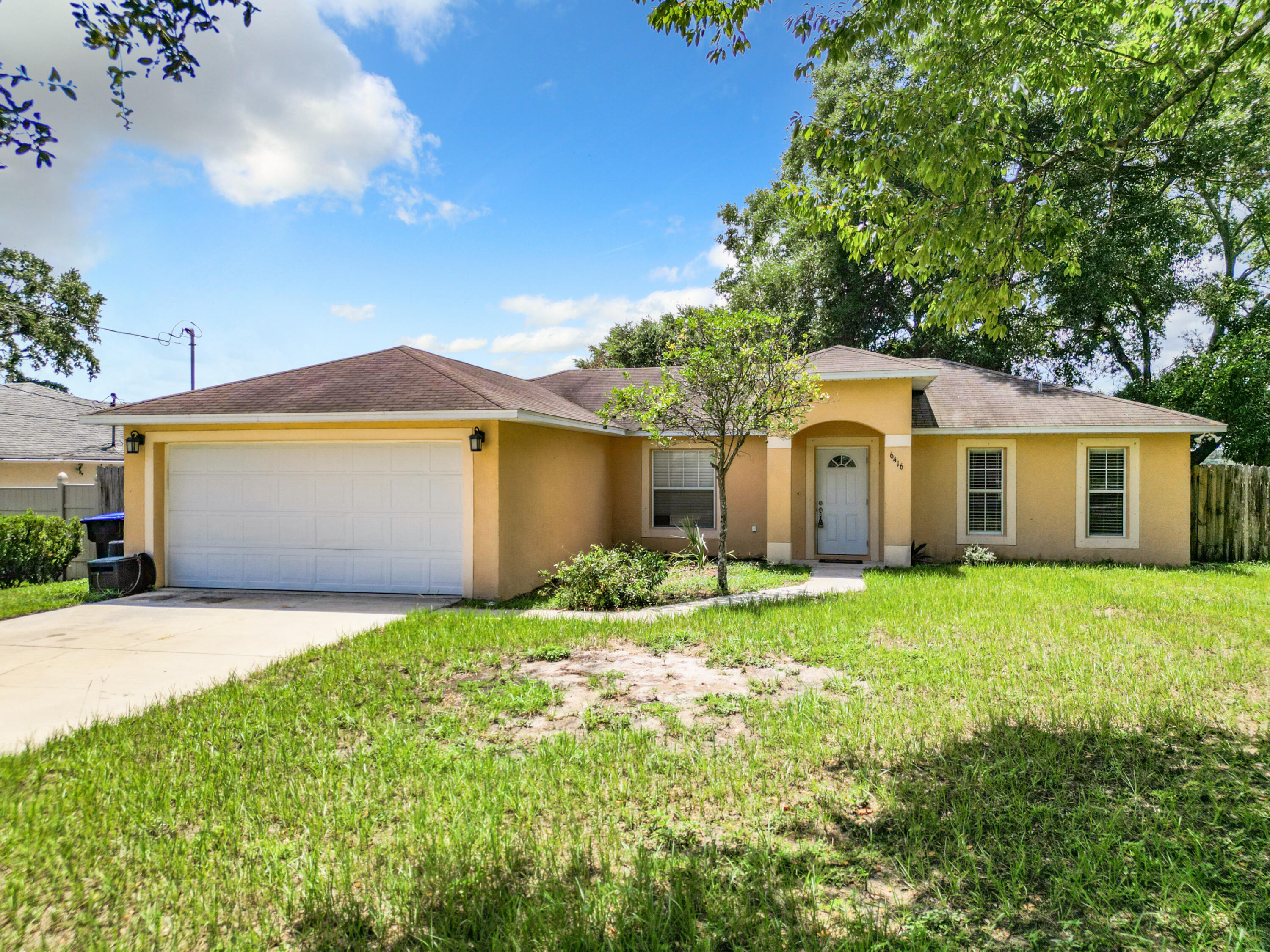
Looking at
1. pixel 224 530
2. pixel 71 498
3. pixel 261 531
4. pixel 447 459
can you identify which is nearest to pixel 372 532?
pixel 447 459

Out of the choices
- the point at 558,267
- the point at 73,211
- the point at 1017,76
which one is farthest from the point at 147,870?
the point at 558,267

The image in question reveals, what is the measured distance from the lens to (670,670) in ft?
20.0

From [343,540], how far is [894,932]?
378 inches

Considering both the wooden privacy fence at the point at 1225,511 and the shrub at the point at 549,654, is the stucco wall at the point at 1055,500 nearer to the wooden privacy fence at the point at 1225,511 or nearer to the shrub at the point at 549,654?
the wooden privacy fence at the point at 1225,511

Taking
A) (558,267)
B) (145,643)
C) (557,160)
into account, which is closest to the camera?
(145,643)

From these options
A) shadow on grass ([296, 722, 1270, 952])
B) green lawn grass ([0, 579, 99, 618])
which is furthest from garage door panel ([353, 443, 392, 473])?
shadow on grass ([296, 722, 1270, 952])

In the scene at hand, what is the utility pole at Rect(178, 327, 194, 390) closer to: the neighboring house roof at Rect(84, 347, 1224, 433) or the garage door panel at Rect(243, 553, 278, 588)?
the neighboring house roof at Rect(84, 347, 1224, 433)

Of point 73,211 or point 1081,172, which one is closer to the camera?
point 1081,172

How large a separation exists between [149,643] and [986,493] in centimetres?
1405

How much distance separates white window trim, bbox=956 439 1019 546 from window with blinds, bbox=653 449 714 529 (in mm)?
5025

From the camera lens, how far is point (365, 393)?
10.3 meters

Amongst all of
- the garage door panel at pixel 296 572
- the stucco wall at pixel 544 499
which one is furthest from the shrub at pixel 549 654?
the garage door panel at pixel 296 572

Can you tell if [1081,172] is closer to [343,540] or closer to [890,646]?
[890,646]

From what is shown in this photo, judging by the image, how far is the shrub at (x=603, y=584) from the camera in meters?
9.12
